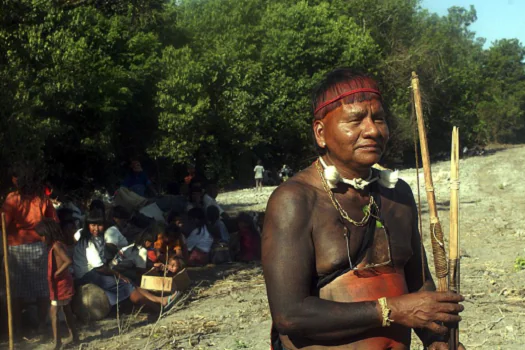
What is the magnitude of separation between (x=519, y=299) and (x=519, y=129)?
2416 inches

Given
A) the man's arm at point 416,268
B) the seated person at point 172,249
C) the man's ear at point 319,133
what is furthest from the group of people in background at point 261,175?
the man's ear at point 319,133

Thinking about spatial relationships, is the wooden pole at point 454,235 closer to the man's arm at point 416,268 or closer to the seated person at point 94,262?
the man's arm at point 416,268

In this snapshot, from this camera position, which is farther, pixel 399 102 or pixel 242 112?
pixel 399 102

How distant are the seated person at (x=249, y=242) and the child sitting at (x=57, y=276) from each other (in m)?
4.60

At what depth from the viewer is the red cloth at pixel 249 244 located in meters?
11.4

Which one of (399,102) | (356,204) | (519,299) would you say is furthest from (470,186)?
(356,204)

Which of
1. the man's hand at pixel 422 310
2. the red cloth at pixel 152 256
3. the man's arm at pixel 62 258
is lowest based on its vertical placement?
the red cloth at pixel 152 256

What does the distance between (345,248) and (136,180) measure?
32.2 feet

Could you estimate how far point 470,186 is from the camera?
26984mm

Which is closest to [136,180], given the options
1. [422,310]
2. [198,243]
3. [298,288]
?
[198,243]

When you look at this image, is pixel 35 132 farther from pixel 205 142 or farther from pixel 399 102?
pixel 399 102

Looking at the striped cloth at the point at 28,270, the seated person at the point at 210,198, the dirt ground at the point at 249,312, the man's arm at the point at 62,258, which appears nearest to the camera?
the dirt ground at the point at 249,312

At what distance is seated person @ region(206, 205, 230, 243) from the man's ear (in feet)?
29.7

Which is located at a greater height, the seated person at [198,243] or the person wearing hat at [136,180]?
the person wearing hat at [136,180]
